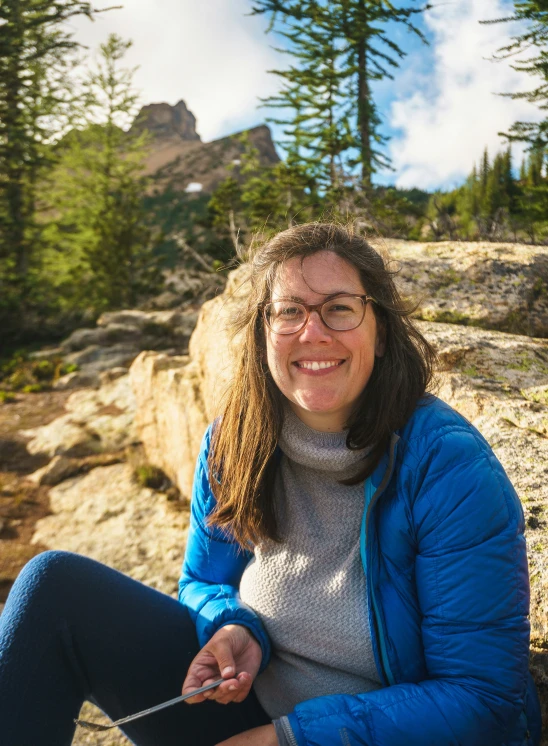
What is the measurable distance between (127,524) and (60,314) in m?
12.9

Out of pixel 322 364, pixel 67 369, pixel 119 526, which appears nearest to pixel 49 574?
pixel 322 364

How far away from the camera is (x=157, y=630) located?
1.67m

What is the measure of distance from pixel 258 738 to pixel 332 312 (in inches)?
46.1

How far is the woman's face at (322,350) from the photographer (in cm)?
155

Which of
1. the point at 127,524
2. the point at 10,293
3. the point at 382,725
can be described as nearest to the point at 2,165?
the point at 10,293

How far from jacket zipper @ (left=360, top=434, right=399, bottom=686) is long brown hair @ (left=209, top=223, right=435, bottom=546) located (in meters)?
0.09

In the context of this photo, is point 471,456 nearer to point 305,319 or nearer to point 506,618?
point 506,618

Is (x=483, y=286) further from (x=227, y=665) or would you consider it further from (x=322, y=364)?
(x=227, y=665)

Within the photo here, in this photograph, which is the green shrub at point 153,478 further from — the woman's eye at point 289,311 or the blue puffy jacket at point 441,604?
the blue puffy jacket at point 441,604

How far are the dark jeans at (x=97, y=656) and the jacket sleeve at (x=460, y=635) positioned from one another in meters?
0.49

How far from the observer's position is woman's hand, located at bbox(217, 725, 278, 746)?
129cm

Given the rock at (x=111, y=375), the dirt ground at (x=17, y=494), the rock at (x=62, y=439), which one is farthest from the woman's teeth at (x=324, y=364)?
the rock at (x=111, y=375)

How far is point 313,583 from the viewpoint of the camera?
1.55 metres

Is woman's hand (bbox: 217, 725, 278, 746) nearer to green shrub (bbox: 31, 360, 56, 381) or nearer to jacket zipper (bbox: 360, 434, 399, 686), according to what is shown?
jacket zipper (bbox: 360, 434, 399, 686)
